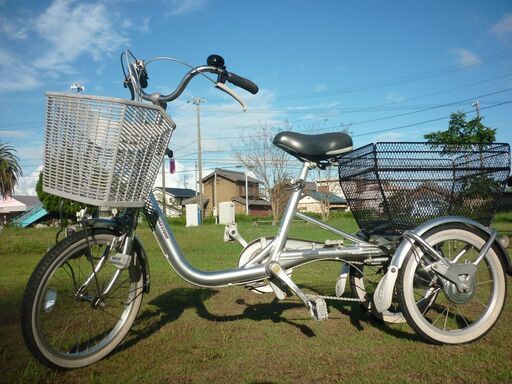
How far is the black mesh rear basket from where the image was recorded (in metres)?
2.81

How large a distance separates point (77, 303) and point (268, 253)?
122 centimetres

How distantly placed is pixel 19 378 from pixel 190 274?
105 centimetres

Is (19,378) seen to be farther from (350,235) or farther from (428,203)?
(428,203)

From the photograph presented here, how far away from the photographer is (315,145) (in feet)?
9.00

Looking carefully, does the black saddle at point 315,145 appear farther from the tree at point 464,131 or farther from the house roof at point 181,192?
the house roof at point 181,192

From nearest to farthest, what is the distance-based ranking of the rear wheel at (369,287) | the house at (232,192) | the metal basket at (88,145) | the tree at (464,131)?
1. the metal basket at (88,145)
2. the rear wheel at (369,287)
3. the tree at (464,131)
4. the house at (232,192)

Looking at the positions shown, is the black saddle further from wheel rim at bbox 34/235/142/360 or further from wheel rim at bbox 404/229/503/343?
wheel rim at bbox 34/235/142/360

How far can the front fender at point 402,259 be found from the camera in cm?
257

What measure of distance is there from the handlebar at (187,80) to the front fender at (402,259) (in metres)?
1.37

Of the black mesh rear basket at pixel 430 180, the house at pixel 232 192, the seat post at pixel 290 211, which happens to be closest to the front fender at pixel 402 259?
the black mesh rear basket at pixel 430 180

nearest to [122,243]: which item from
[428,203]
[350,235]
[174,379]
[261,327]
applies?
[174,379]

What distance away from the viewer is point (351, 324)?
3.18 metres

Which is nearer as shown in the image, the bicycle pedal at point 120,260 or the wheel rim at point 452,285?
the bicycle pedal at point 120,260

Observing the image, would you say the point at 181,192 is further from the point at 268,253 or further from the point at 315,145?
the point at 315,145
